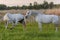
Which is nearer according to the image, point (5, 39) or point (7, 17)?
point (5, 39)

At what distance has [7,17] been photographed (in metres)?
16.2

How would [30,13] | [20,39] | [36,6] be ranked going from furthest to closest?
[36,6], [30,13], [20,39]

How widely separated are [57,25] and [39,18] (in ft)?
4.14

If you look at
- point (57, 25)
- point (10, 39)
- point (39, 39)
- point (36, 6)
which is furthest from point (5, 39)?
point (36, 6)

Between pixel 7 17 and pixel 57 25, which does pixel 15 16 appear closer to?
pixel 7 17

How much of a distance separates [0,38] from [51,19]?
560 centimetres

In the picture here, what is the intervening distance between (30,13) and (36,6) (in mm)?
36437

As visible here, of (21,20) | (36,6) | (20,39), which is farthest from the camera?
(36,6)

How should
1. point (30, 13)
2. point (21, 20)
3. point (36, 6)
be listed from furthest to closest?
point (36, 6) < point (21, 20) < point (30, 13)

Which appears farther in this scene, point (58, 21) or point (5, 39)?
point (58, 21)

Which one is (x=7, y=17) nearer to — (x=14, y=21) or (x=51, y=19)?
(x=14, y=21)

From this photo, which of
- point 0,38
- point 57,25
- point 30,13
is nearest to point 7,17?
point 30,13

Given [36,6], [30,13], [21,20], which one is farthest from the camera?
[36,6]

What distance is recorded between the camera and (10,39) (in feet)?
33.2
